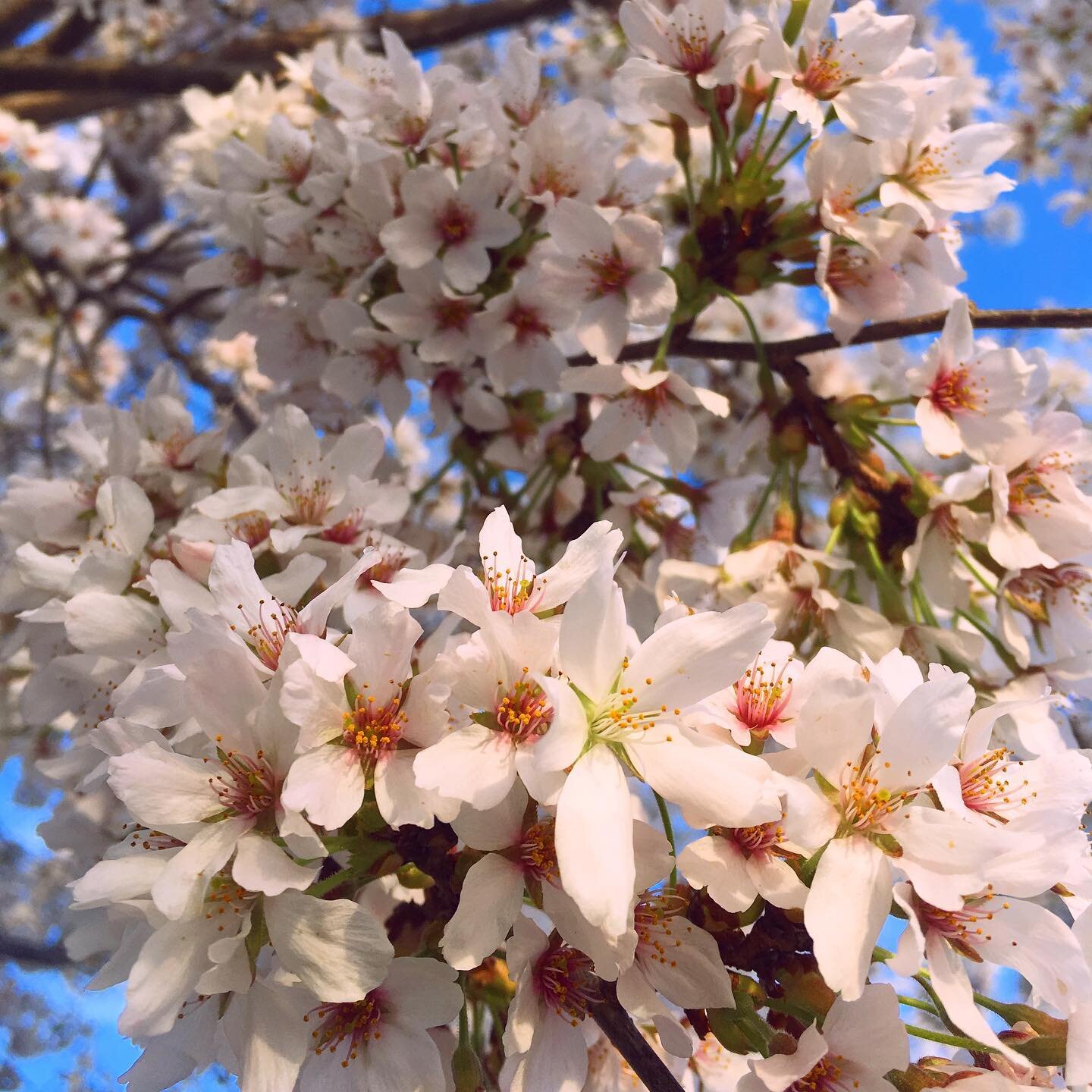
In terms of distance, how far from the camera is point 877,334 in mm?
1589

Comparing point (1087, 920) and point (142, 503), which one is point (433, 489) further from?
point (1087, 920)

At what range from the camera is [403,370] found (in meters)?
1.95

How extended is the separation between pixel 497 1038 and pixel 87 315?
16.7 feet

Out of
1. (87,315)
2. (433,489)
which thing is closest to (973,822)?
(433,489)

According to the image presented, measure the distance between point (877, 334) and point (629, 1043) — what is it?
121cm

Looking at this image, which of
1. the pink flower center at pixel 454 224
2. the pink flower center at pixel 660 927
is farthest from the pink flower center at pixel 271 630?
the pink flower center at pixel 454 224

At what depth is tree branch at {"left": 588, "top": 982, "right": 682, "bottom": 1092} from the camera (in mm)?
896

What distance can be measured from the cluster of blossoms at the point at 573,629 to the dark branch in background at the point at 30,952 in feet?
3.18

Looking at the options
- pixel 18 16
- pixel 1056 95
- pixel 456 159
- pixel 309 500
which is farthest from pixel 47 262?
pixel 1056 95

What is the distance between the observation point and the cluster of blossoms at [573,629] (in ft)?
2.82

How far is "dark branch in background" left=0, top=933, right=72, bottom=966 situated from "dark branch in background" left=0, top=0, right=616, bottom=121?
287cm

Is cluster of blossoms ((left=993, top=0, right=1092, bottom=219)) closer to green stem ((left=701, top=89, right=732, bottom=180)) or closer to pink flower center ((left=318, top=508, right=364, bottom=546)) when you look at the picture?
green stem ((left=701, top=89, right=732, bottom=180))

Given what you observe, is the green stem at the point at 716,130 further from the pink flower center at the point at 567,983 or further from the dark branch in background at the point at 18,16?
the dark branch in background at the point at 18,16

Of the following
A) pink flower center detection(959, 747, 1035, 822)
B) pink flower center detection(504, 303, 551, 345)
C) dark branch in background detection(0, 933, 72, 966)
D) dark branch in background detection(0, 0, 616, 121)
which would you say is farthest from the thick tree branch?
dark branch in background detection(0, 933, 72, 966)
